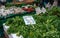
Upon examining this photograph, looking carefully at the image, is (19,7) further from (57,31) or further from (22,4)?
(57,31)

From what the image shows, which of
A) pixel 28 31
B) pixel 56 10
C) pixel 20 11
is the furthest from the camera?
pixel 20 11

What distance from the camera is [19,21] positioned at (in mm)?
5199

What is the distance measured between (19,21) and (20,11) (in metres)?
2.04

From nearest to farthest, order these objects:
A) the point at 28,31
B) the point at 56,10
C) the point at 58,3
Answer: the point at 28,31, the point at 56,10, the point at 58,3

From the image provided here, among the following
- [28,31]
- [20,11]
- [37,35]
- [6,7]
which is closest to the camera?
[37,35]

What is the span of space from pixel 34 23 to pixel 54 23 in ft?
1.56

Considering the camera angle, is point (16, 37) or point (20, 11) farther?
point (20, 11)

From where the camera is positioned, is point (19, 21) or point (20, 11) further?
point (20, 11)

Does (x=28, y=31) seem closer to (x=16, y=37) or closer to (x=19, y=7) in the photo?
(x=16, y=37)

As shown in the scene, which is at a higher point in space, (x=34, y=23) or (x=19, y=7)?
(x=34, y=23)

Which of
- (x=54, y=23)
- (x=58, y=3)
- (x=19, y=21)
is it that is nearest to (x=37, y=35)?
(x=54, y=23)

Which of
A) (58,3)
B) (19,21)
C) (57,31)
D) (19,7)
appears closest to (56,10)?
(58,3)

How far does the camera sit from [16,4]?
8.03 metres

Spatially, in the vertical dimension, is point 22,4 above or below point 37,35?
below
